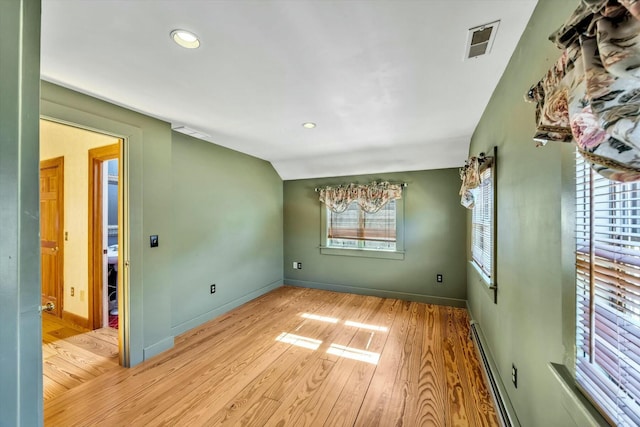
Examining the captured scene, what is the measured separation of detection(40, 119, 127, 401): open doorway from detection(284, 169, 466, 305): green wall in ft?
9.20

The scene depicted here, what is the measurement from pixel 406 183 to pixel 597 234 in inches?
125

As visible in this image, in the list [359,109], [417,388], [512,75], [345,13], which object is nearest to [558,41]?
[345,13]

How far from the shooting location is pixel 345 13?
1.16 metres

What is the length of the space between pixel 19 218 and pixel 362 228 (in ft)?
13.0

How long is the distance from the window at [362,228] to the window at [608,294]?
10.4 feet

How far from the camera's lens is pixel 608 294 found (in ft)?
2.49

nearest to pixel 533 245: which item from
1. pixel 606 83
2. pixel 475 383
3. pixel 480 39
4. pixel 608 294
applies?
pixel 608 294

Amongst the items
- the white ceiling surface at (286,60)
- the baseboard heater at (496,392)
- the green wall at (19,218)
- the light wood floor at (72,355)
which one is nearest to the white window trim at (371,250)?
the white ceiling surface at (286,60)

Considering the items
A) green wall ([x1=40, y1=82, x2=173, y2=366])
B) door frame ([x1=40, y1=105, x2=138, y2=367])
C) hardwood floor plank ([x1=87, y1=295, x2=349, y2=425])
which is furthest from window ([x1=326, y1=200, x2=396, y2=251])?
door frame ([x1=40, y1=105, x2=138, y2=367])

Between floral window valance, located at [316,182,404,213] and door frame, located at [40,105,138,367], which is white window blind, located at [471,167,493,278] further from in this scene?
door frame, located at [40,105,138,367]

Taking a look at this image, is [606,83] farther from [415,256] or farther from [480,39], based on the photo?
[415,256]

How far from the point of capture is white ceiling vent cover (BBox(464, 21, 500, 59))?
1.25 m

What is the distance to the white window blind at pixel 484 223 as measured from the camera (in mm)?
2131

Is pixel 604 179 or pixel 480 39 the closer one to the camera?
pixel 604 179
